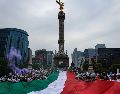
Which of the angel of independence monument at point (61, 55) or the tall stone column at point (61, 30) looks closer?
the tall stone column at point (61, 30)

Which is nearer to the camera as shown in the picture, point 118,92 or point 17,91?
point 118,92

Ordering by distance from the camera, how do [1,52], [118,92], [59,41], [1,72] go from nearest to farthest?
1. [118,92]
2. [1,72]
3. [59,41]
4. [1,52]

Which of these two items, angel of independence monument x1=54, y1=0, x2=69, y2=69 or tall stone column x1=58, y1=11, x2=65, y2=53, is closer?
tall stone column x1=58, y1=11, x2=65, y2=53

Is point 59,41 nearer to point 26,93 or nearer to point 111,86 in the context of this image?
point 26,93

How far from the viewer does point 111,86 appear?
17500 mm

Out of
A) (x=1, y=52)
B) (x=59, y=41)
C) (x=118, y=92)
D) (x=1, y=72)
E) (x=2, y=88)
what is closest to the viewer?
(x=118, y=92)

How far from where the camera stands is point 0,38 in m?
200

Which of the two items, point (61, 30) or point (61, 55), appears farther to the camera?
point (61, 55)

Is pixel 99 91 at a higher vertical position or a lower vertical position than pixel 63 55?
lower

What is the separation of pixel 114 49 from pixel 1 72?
11538cm

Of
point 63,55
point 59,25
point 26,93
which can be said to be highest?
point 59,25

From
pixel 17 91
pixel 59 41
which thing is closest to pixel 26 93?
pixel 17 91

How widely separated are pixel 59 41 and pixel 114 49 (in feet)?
156

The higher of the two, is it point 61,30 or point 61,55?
point 61,30
